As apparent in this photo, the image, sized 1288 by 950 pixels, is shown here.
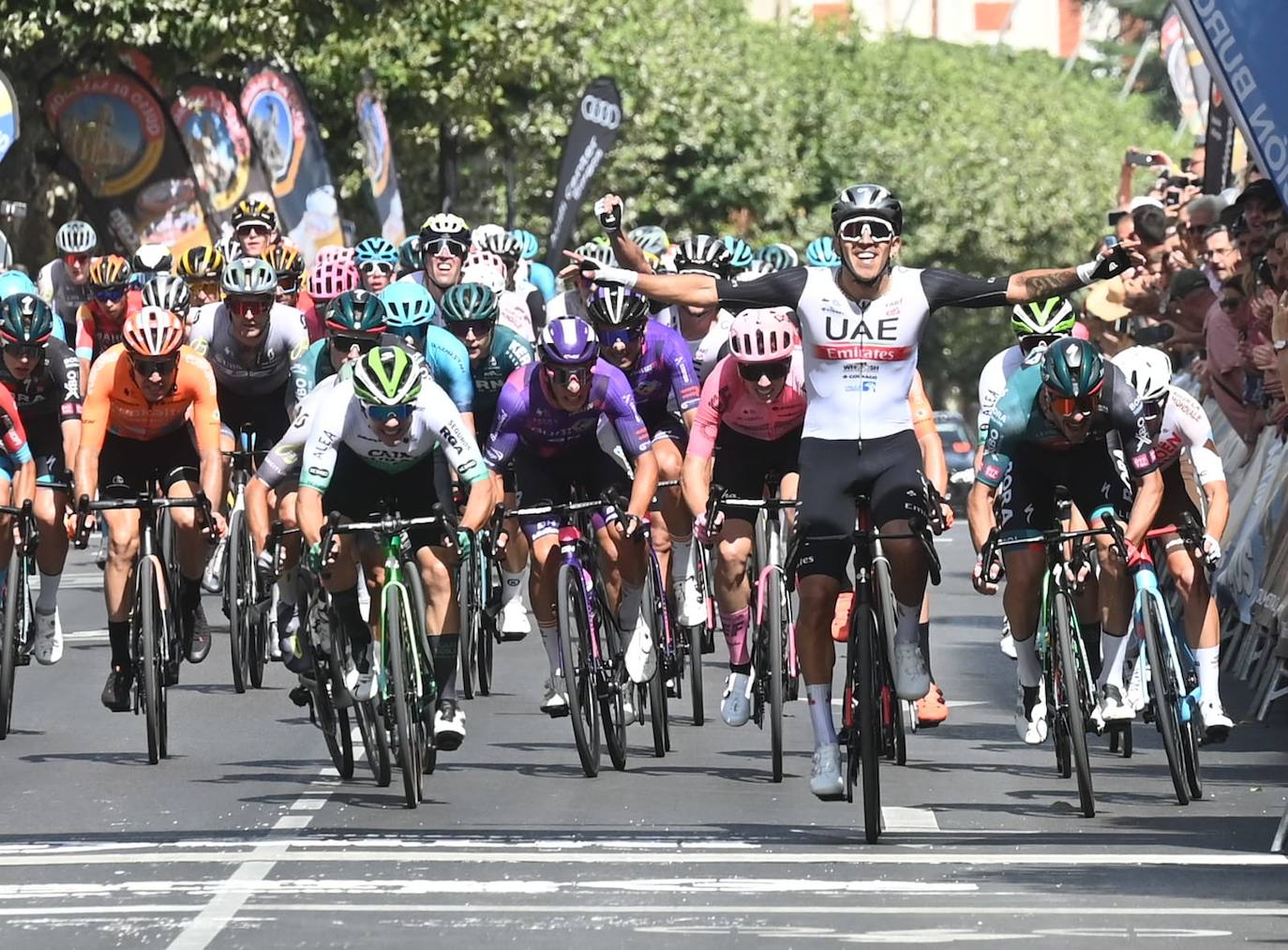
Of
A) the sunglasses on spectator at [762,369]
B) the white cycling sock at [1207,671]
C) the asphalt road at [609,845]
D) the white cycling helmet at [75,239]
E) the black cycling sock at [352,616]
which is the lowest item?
the asphalt road at [609,845]

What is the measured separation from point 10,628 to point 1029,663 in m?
4.79

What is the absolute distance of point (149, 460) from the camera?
15.0 m

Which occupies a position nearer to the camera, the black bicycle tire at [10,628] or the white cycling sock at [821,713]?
the white cycling sock at [821,713]

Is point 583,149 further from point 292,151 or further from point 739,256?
point 739,256

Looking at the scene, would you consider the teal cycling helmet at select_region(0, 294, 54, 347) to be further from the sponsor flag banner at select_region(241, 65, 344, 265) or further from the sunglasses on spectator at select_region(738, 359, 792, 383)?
the sponsor flag banner at select_region(241, 65, 344, 265)

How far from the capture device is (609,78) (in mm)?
34094

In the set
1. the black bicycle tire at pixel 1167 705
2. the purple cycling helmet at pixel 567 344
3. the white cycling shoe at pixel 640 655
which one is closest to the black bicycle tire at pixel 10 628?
the purple cycling helmet at pixel 567 344

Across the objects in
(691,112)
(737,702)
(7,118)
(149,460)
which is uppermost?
(691,112)

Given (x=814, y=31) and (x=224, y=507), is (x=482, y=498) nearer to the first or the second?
(x=224, y=507)

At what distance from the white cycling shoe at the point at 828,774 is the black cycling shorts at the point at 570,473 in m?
2.53

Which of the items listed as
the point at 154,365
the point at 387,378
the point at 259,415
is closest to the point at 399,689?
the point at 387,378

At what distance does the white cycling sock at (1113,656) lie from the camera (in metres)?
12.8

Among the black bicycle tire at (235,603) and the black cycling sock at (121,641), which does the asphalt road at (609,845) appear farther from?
the black bicycle tire at (235,603)

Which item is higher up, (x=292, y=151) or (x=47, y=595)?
(x=292, y=151)
